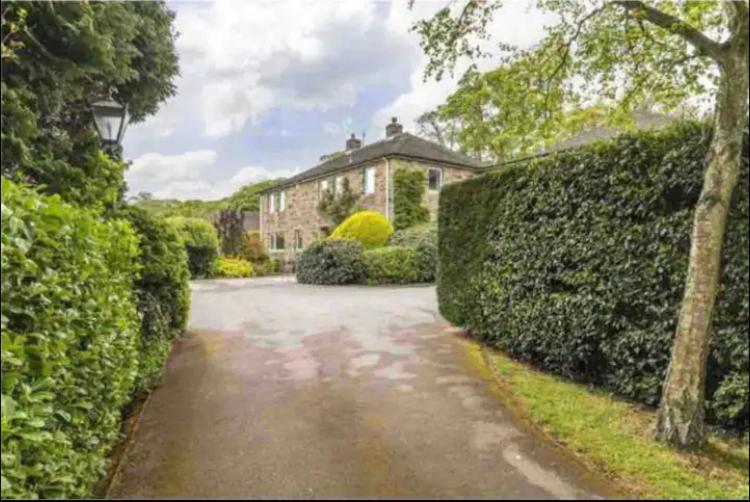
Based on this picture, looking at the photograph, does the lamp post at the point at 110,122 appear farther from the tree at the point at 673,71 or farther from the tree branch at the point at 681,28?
the tree branch at the point at 681,28

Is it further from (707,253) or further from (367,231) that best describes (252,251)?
(707,253)

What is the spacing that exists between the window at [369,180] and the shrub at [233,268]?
6.57 meters

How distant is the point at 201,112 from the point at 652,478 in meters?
8.05

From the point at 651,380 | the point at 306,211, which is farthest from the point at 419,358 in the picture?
the point at 306,211

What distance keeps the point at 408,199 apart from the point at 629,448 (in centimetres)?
1890

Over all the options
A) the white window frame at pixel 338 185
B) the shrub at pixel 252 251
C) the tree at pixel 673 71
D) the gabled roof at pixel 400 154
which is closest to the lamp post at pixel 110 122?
the tree at pixel 673 71

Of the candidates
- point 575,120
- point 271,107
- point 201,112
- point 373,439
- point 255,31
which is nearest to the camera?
point 373,439

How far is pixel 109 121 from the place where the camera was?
5812 millimetres

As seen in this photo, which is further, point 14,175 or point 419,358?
point 419,358

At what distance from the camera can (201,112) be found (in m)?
8.55

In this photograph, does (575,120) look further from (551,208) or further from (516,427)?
(516,427)

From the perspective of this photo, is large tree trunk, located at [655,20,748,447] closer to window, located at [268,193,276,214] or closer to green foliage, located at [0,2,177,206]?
green foliage, located at [0,2,177,206]

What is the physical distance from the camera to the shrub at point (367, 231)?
19344mm

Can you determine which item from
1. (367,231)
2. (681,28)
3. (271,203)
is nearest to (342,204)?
(367,231)
